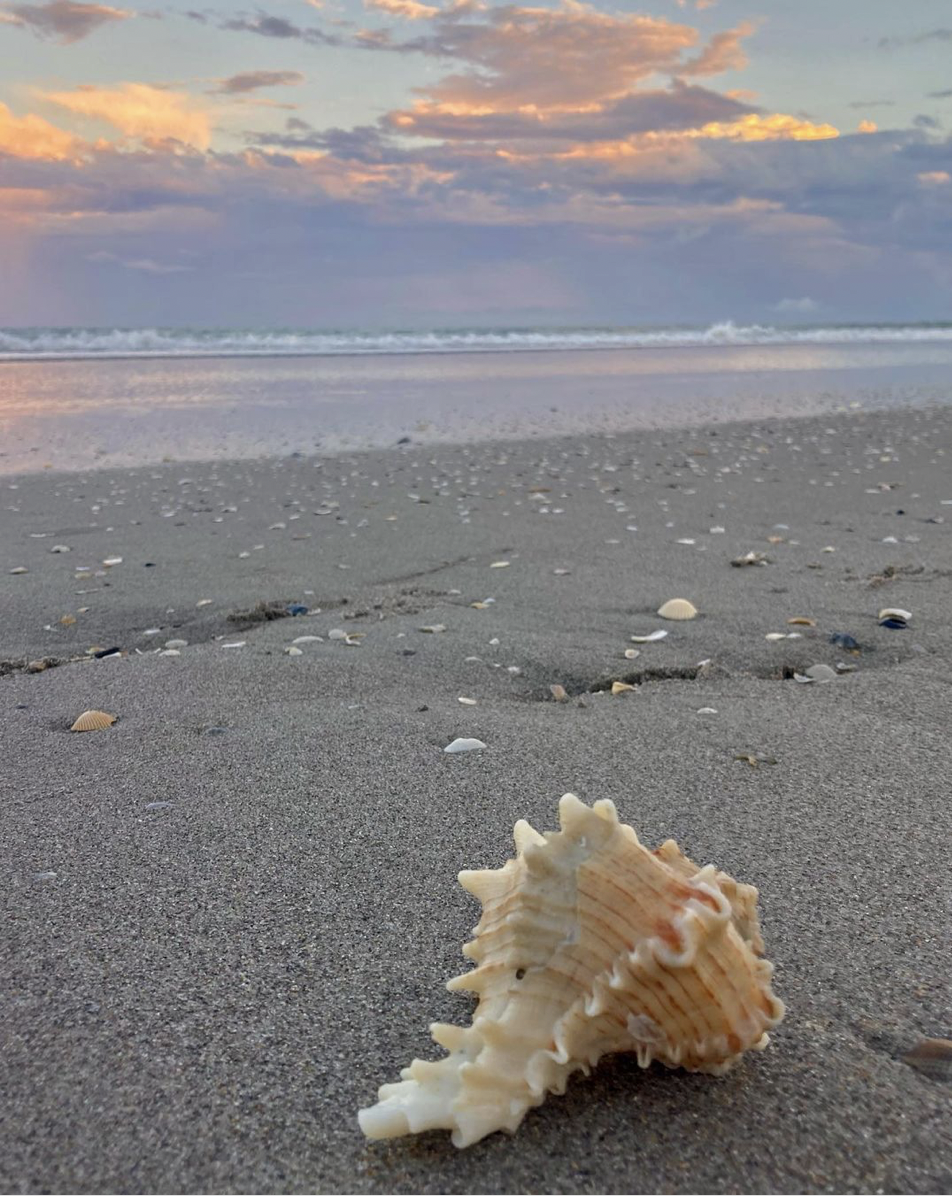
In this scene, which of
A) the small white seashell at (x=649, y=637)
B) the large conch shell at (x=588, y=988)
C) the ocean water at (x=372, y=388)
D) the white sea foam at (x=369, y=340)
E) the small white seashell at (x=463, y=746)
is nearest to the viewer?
the large conch shell at (x=588, y=988)

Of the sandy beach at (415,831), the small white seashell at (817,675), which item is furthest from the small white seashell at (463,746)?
the small white seashell at (817,675)

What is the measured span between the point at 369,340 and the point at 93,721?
30356 mm

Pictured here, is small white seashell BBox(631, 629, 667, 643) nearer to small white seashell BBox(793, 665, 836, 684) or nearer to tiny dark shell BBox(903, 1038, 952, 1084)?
small white seashell BBox(793, 665, 836, 684)

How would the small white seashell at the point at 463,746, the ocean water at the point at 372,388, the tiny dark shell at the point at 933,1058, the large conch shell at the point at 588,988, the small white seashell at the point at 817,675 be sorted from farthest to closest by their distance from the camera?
the ocean water at the point at 372,388 → the small white seashell at the point at 817,675 → the small white seashell at the point at 463,746 → the tiny dark shell at the point at 933,1058 → the large conch shell at the point at 588,988

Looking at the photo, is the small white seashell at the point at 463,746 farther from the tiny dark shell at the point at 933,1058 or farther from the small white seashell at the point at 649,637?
the tiny dark shell at the point at 933,1058

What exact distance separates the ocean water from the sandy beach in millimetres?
6074

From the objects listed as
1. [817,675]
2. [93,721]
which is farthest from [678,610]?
[93,721]

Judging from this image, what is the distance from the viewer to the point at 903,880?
210 centimetres

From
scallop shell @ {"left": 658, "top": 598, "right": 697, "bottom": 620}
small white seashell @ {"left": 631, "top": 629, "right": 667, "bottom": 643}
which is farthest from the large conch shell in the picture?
scallop shell @ {"left": 658, "top": 598, "right": 697, "bottom": 620}

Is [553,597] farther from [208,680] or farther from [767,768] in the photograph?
[767,768]

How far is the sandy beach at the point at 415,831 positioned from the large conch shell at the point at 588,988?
86 millimetres

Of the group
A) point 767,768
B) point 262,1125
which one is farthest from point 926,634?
point 262,1125

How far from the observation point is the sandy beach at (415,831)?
1.41 m

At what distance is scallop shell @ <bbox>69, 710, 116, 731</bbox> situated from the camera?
3.12 m
